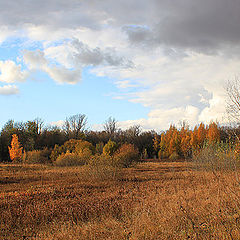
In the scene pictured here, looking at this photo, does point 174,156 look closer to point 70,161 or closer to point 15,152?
point 70,161

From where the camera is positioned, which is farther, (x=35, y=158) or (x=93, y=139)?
(x=93, y=139)

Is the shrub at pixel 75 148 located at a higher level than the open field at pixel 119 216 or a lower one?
higher

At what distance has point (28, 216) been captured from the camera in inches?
330

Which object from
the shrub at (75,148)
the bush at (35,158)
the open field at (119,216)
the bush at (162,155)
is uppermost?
the shrub at (75,148)

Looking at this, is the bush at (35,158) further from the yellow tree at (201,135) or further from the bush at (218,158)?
the yellow tree at (201,135)

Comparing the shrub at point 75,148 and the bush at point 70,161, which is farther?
the shrub at point 75,148

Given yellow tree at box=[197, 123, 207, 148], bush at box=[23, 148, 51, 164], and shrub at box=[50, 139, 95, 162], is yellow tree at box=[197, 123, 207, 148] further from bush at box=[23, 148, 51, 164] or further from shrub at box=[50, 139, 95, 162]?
bush at box=[23, 148, 51, 164]

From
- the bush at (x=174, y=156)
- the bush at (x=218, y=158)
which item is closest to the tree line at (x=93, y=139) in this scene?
the bush at (x=174, y=156)

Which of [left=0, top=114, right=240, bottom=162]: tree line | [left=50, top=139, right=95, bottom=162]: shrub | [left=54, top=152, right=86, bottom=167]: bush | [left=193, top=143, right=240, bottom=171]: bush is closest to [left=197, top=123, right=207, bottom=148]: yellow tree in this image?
[left=0, top=114, right=240, bottom=162]: tree line

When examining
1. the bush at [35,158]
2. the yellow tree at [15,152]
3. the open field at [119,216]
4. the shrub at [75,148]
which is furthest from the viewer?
the yellow tree at [15,152]

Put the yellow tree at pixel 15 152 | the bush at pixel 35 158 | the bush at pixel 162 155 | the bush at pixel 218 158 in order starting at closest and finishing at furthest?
1. the bush at pixel 218 158
2. the bush at pixel 35 158
3. the yellow tree at pixel 15 152
4. the bush at pixel 162 155

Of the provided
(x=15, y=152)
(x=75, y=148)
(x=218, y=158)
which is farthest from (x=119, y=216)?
(x=15, y=152)

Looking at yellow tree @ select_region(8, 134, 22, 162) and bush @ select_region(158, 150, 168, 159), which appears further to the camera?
bush @ select_region(158, 150, 168, 159)

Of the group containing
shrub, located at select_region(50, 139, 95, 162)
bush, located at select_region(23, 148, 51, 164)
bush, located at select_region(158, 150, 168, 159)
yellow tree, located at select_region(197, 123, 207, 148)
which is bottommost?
bush, located at select_region(158, 150, 168, 159)
